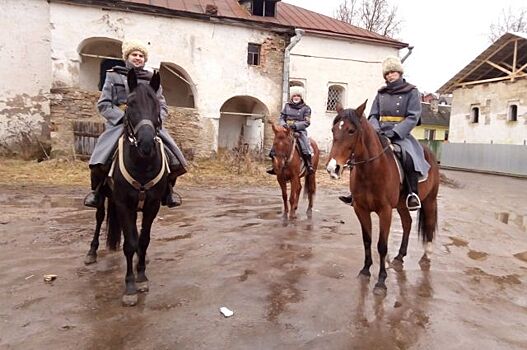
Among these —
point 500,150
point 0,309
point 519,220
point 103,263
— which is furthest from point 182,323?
point 500,150

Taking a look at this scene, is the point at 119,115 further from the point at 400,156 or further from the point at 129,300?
the point at 400,156

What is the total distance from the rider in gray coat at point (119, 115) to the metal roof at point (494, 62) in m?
24.8

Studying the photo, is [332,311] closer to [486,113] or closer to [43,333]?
[43,333]

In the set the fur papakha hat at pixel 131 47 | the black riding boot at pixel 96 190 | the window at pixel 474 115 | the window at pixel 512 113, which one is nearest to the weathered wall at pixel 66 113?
the black riding boot at pixel 96 190

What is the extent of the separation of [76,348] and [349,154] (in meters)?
2.95

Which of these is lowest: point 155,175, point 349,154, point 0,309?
point 0,309

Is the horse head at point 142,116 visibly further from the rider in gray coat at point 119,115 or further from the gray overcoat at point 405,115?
the gray overcoat at point 405,115

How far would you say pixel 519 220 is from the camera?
9461 mm

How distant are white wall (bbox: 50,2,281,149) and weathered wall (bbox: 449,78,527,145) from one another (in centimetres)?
1522

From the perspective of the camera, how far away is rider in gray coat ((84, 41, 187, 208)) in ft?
14.6

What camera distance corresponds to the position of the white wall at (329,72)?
20.3m

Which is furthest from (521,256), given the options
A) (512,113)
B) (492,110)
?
(492,110)

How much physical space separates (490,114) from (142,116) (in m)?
27.6

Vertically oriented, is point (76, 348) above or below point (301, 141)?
below
